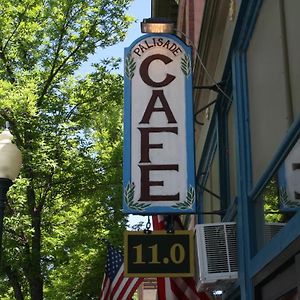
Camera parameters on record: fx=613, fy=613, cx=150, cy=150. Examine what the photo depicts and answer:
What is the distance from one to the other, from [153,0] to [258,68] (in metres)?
15.4

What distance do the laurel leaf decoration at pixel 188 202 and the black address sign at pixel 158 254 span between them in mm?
298

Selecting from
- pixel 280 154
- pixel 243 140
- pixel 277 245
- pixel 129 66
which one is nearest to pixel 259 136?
pixel 243 140

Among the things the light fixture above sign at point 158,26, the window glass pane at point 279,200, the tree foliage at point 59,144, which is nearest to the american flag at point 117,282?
the tree foliage at point 59,144

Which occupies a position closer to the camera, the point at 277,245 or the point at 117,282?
the point at 277,245

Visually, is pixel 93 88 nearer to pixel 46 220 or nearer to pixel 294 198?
pixel 46 220

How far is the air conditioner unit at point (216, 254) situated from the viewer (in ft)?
21.3

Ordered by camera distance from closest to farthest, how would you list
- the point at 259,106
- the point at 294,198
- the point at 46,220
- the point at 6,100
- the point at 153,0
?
the point at 294,198
the point at 259,106
the point at 6,100
the point at 46,220
the point at 153,0

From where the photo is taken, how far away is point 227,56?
7.86 metres

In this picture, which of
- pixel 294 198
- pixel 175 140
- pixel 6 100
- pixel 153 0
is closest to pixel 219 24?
pixel 175 140

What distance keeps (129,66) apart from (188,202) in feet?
6.12

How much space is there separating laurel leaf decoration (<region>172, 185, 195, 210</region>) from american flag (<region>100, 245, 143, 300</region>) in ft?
14.6

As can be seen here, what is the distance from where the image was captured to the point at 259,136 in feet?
20.4

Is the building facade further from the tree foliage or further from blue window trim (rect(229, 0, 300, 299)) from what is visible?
the tree foliage

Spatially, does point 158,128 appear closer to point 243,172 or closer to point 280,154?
point 243,172
